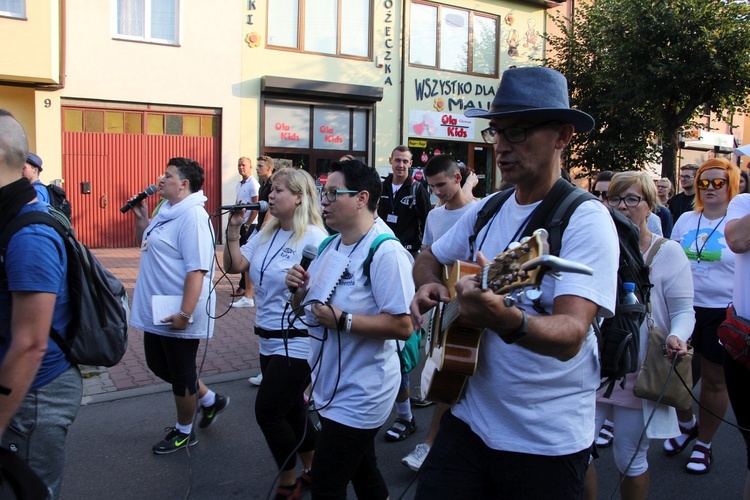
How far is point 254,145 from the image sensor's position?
15070 mm

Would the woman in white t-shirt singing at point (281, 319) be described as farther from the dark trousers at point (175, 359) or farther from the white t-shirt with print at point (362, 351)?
the dark trousers at point (175, 359)

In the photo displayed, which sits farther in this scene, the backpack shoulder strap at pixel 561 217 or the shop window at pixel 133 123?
the shop window at pixel 133 123

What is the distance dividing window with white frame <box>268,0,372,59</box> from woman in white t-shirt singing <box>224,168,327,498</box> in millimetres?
12074

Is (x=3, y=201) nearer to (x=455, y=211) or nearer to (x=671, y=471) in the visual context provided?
(x=455, y=211)

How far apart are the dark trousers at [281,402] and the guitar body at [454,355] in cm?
134

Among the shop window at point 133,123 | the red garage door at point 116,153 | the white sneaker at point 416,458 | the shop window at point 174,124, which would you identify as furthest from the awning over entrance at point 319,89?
the white sneaker at point 416,458

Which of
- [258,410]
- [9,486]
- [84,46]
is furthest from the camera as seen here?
[84,46]

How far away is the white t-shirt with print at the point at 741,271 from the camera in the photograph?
11.1 feet

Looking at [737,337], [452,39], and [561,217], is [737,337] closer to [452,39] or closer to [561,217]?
[561,217]

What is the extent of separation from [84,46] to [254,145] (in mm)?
4079

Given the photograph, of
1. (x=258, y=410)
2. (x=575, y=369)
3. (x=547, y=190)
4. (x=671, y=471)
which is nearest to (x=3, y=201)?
(x=258, y=410)

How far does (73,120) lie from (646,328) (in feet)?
43.0

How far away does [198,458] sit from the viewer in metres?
4.35

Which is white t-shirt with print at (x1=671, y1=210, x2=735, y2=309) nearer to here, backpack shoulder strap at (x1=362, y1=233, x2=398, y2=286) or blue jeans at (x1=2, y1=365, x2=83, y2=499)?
backpack shoulder strap at (x1=362, y1=233, x2=398, y2=286)
